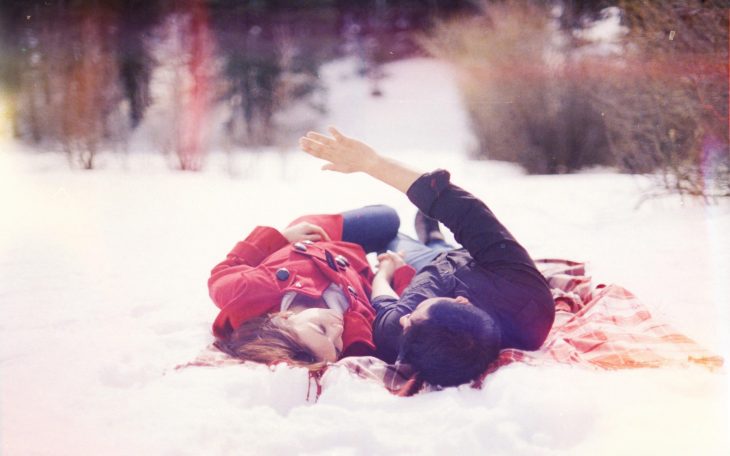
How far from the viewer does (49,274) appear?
8.09 ft

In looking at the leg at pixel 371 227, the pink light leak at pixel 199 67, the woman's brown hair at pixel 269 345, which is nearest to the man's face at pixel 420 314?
the woman's brown hair at pixel 269 345

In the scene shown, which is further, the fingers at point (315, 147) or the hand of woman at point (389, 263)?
the hand of woman at point (389, 263)

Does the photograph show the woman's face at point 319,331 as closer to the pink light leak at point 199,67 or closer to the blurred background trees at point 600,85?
the blurred background trees at point 600,85

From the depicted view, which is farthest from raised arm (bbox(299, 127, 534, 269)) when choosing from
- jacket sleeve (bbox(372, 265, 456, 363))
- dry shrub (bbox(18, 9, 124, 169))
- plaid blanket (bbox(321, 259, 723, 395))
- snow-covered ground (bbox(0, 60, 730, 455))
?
dry shrub (bbox(18, 9, 124, 169))

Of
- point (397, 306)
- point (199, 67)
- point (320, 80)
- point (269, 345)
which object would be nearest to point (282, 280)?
point (269, 345)

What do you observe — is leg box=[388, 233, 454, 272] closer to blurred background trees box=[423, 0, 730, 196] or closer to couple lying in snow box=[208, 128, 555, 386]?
couple lying in snow box=[208, 128, 555, 386]

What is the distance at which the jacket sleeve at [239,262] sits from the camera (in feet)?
6.00

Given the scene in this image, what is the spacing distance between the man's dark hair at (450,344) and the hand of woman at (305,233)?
71 centimetres

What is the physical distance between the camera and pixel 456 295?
183 centimetres

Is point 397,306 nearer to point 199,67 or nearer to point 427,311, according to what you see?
point 427,311

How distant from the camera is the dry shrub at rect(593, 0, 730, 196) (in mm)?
3285

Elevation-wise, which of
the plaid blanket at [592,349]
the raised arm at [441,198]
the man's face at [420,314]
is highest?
the raised arm at [441,198]

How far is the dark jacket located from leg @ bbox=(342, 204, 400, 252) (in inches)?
22.8

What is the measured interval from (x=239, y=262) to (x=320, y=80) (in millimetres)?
5092
